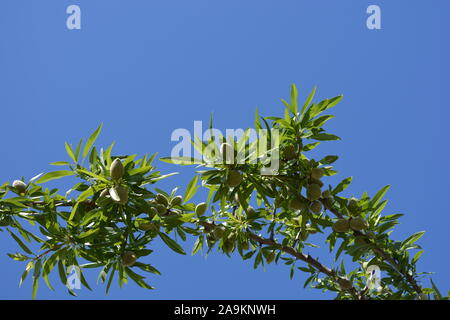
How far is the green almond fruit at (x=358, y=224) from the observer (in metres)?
1.78

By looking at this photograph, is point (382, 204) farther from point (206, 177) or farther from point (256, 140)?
point (206, 177)

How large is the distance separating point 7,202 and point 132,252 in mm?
479

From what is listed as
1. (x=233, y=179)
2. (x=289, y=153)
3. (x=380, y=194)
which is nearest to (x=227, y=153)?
(x=233, y=179)

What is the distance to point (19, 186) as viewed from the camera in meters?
1.71

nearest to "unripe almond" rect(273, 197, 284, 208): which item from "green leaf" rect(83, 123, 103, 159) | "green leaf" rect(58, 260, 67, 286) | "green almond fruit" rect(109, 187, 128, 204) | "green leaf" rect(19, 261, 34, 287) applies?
"green almond fruit" rect(109, 187, 128, 204)

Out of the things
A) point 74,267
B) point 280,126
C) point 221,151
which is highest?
point 280,126

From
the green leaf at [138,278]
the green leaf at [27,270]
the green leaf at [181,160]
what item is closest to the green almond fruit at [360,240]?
the green leaf at [181,160]

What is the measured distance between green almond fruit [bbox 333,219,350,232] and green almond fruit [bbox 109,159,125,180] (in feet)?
2.89

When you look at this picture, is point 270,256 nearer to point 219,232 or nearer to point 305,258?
point 305,258

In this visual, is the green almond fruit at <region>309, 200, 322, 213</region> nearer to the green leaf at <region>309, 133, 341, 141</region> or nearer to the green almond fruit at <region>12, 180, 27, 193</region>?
the green leaf at <region>309, 133, 341, 141</region>

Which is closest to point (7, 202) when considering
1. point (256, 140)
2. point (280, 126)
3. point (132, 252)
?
point (132, 252)

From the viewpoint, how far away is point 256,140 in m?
1.66

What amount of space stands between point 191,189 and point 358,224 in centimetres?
69

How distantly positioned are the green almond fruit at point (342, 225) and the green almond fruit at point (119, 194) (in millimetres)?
849
